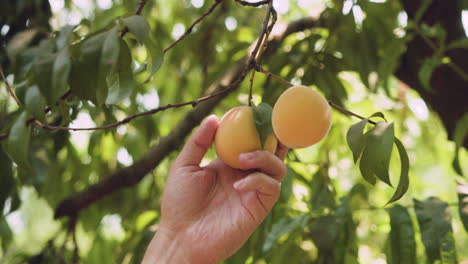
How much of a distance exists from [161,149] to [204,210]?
2.09 ft

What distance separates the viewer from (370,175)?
0.62 meters

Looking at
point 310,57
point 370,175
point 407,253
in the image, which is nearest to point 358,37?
point 310,57

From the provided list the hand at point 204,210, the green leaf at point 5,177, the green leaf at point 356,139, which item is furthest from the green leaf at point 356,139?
the green leaf at point 5,177

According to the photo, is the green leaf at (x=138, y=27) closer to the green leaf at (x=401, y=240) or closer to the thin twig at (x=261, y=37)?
the thin twig at (x=261, y=37)

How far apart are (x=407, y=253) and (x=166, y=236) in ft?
1.67

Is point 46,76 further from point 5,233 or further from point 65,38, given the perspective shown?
point 5,233

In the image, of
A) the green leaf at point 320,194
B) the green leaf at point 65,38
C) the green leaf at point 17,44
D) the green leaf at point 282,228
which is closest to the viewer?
the green leaf at point 65,38

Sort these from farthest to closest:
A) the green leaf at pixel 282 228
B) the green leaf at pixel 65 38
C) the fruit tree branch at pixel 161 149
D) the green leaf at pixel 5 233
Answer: the fruit tree branch at pixel 161 149 < the green leaf at pixel 5 233 < the green leaf at pixel 282 228 < the green leaf at pixel 65 38

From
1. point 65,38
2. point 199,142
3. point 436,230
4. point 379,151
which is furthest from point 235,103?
point 379,151

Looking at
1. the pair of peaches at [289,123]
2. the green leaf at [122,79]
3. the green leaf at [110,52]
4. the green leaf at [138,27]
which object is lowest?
the pair of peaches at [289,123]

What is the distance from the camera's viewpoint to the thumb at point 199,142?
34.6 inches

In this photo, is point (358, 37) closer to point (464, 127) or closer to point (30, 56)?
point (464, 127)

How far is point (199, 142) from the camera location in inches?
36.0

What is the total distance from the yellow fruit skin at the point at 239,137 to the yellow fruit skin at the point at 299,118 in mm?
41
